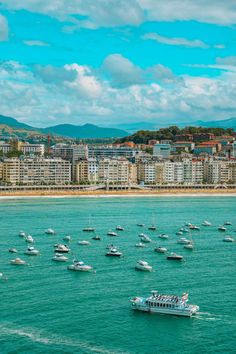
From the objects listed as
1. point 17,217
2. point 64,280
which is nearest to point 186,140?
point 17,217

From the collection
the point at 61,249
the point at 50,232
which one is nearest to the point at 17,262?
the point at 61,249

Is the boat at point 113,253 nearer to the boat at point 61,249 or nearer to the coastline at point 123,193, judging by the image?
the boat at point 61,249

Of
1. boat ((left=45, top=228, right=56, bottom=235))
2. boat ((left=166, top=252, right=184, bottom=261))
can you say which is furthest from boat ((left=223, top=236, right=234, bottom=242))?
boat ((left=45, top=228, right=56, bottom=235))

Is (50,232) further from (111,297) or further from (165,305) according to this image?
(165,305)

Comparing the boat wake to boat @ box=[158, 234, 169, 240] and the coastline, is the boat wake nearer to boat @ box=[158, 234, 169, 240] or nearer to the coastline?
boat @ box=[158, 234, 169, 240]

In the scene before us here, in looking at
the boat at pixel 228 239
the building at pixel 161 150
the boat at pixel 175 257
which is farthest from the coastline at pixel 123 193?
the boat at pixel 175 257

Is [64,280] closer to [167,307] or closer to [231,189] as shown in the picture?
[167,307]
